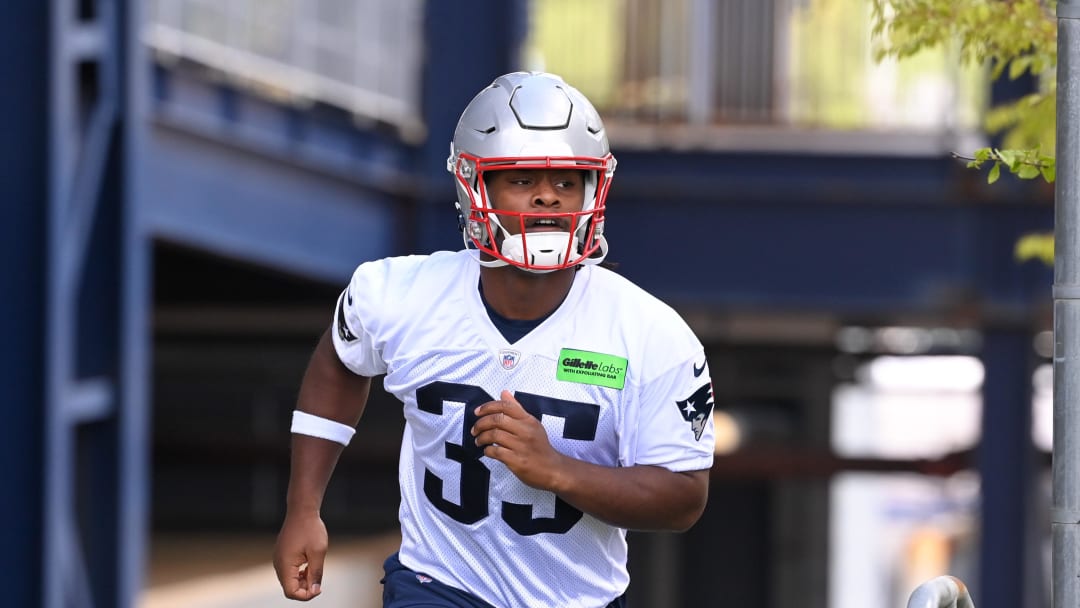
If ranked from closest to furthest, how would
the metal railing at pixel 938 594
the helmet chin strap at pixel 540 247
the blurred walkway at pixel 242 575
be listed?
the metal railing at pixel 938 594 → the helmet chin strap at pixel 540 247 → the blurred walkway at pixel 242 575

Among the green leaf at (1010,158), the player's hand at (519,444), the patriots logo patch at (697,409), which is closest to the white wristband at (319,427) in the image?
the player's hand at (519,444)

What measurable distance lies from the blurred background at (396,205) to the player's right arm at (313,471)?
442 cm

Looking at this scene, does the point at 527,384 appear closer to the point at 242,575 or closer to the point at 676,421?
the point at 676,421

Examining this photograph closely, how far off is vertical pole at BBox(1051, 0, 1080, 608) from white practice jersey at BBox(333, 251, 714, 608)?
0.81 metres

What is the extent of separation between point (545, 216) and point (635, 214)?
307 inches

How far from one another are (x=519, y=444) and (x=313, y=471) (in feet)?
2.13

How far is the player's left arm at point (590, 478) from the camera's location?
3.29 metres

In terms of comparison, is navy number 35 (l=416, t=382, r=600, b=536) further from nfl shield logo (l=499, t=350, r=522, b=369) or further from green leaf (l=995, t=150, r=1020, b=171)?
green leaf (l=995, t=150, r=1020, b=171)

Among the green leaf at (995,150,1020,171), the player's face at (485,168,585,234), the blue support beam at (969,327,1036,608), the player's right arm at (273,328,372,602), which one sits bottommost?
the blue support beam at (969,327,1036,608)

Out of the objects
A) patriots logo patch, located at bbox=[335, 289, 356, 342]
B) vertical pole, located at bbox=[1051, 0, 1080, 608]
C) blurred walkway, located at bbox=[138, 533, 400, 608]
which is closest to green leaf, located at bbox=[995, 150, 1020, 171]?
vertical pole, located at bbox=[1051, 0, 1080, 608]

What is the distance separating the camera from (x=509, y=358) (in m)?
3.54

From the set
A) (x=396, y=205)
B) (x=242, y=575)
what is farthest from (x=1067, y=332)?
(x=242, y=575)

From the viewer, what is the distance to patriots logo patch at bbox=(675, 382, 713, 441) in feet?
11.5

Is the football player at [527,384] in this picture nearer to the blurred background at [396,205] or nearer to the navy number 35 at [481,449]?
the navy number 35 at [481,449]
